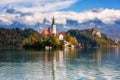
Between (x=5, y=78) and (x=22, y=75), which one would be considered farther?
(x=22, y=75)

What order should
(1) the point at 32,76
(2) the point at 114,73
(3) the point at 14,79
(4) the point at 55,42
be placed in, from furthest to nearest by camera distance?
(4) the point at 55,42 → (2) the point at 114,73 → (1) the point at 32,76 → (3) the point at 14,79

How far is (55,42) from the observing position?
183250mm

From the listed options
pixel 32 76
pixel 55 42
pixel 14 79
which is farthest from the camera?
pixel 55 42

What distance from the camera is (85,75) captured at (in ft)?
151

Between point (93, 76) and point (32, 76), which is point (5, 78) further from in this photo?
point (93, 76)

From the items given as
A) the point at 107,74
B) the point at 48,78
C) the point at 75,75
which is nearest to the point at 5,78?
the point at 48,78

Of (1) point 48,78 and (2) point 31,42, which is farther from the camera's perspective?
(2) point 31,42

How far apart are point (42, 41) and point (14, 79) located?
471 feet

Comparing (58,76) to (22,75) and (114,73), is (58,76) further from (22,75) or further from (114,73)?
(114,73)

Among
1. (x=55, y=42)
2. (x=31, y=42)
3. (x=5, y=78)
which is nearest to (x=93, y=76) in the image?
(x=5, y=78)

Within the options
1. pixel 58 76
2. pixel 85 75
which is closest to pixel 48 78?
pixel 58 76

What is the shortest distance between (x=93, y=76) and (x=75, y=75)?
7.69ft

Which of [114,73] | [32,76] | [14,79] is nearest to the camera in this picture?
[14,79]

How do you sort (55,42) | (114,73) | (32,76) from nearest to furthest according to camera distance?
(32,76), (114,73), (55,42)
